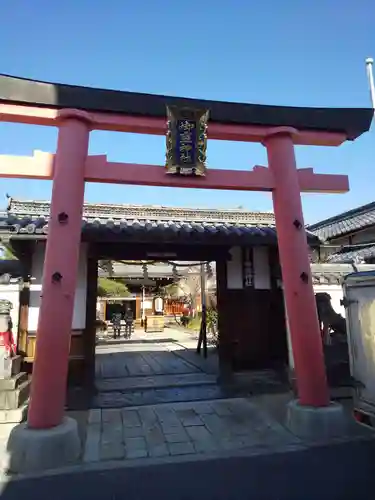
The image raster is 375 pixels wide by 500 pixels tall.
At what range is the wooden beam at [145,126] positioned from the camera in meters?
5.09

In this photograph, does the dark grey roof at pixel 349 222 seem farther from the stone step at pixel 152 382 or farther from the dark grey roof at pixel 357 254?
the stone step at pixel 152 382

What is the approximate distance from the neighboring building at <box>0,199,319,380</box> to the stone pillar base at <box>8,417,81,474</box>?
10.3ft

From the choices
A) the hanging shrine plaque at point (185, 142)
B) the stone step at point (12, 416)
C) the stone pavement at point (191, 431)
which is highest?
the hanging shrine plaque at point (185, 142)

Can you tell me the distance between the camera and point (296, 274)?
542cm

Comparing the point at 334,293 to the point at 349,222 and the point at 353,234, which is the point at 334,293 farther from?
the point at 349,222

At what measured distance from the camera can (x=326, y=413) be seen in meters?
4.92

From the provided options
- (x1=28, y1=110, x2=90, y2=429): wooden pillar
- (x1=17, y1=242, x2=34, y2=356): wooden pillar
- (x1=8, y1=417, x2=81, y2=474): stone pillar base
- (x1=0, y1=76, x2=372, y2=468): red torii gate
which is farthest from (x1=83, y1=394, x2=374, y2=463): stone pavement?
(x1=17, y1=242, x2=34, y2=356): wooden pillar

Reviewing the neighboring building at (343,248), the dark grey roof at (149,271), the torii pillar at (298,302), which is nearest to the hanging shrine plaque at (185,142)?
the torii pillar at (298,302)

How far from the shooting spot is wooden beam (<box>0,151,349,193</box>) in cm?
505

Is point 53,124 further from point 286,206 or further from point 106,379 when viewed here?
point 106,379

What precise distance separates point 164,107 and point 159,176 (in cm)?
113

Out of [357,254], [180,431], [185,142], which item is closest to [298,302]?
[180,431]

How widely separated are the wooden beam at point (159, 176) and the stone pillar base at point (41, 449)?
137 inches

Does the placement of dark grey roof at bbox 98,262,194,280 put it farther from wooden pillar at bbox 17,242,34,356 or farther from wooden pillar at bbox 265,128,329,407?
wooden pillar at bbox 265,128,329,407
